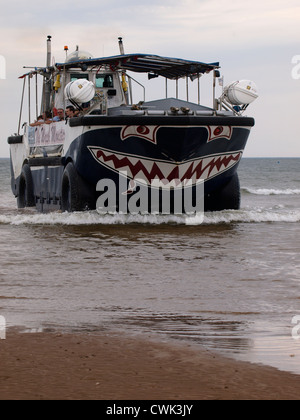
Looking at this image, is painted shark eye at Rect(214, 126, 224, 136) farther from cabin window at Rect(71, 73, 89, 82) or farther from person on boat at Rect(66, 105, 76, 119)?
cabin window at Rect(71, 73, 89, 82)

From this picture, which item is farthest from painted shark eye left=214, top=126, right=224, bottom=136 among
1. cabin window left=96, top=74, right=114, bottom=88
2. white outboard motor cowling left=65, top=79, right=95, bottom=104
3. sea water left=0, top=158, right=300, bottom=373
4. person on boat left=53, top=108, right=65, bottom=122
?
cabin window left=96, top=74, right=114, bottom=88

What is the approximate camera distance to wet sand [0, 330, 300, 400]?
3.76 metres

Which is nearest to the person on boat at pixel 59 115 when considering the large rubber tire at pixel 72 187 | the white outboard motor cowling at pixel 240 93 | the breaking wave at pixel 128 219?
the large rubber tire at pixel 72 187

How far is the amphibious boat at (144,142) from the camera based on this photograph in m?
11.8

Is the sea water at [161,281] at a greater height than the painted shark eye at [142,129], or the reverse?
the painted shark eye at [142,129]

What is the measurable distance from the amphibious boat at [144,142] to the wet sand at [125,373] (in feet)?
23.5

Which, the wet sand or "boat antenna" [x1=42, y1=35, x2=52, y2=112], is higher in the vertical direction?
"boat antenna" [x1=42, y1=35, x2=52, y2=112]

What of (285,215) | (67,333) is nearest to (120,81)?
(285,215)

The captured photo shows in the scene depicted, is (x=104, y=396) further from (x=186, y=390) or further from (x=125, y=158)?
(x=125, y=158)

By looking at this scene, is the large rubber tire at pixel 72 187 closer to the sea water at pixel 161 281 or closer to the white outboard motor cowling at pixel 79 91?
the sea water at pixel 161 281

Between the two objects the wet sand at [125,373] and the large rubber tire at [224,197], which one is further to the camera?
the large rubber tire at [224,197]

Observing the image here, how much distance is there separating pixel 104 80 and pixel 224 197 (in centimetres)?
321

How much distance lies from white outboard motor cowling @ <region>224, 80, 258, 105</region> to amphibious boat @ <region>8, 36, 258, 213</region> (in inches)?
0.6

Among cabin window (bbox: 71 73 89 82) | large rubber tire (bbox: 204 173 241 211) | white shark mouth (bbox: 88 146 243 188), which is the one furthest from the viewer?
cabin window (bbox: 71 73 89 82)
